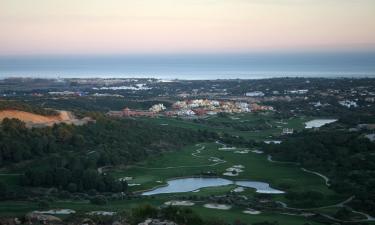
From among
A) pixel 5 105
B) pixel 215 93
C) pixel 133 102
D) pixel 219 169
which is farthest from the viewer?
pixel 215 93

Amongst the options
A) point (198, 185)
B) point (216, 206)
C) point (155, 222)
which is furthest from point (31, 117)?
point (155, 222)

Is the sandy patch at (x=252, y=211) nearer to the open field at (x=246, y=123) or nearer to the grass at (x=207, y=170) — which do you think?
the grass at (x=207, y=170)

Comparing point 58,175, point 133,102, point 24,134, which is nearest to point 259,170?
point 58,175

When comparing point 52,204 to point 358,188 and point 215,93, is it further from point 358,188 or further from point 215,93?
point 215,93

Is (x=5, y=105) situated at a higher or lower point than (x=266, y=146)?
higher

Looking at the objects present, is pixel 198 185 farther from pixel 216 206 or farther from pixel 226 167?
pixel 216 206

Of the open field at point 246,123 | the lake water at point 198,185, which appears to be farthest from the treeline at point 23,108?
the open field at point 246,123

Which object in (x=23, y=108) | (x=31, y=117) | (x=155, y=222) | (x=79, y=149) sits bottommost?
(x=79, y=149)
